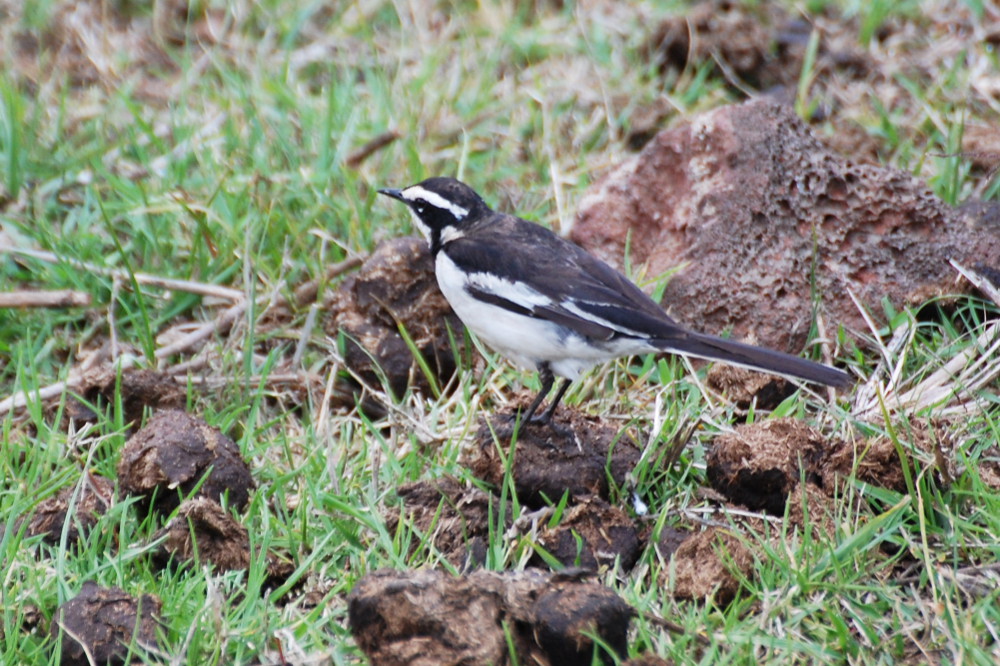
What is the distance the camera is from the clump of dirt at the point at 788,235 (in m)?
5.61

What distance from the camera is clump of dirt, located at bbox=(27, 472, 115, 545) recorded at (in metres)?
4.46

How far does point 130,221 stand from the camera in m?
6.58

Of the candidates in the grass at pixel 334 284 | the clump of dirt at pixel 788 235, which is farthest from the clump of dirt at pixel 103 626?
the clump of dirt at pixel 788 235

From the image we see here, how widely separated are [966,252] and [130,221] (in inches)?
172

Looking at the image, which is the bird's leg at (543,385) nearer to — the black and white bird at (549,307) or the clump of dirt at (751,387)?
the black and white bird at (549,307)

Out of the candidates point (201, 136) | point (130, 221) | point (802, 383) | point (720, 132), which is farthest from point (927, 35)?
point (130, 221)

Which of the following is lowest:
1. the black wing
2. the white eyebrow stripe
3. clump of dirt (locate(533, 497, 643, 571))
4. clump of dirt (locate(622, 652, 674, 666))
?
clump of dirt (locate(533, 497, 643, 571))

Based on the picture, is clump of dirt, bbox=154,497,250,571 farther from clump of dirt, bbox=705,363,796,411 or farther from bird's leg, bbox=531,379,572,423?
clump of dirt, bbox=705,363,796,411

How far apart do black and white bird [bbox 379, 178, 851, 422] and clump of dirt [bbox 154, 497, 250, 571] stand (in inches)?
49.6

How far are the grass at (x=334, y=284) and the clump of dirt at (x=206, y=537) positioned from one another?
0.26 feet

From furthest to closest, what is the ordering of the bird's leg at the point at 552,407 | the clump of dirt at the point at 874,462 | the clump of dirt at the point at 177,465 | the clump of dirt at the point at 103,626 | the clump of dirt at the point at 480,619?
the bird's leg at the point at 552,407
the clump of dirt at the point at 177,465
the clump of dirt at the point at 874,462
the clump of dirt at the point at 103,626
the clump of dirt at the point at 480,619

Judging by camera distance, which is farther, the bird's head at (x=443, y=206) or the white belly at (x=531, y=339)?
the bird's head at (x=443, y=206)

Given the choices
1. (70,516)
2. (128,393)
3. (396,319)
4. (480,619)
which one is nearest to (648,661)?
(480,619)

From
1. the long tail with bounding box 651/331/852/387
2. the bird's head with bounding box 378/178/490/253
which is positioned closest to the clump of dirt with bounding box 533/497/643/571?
the long tail with bounding box 651/331/852/387
